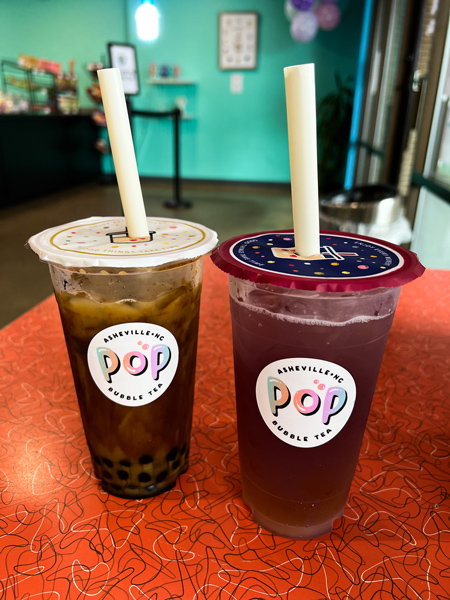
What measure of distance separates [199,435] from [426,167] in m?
2.64

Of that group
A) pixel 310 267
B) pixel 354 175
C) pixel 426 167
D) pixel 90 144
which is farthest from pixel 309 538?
pixel 90 144

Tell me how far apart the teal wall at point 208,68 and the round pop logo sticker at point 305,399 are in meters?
6.08

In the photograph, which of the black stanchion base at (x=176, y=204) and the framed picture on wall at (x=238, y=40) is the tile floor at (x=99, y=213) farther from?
the framed picture on wall at (x=238, y=40)

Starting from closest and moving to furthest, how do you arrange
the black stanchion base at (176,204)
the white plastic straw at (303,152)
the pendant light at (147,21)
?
1. the white plastic straw at (303,152)
2. the black stanchion base at (176,204)
3. the pendant light at (147,21)

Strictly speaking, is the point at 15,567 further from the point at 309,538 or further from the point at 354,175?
the point at 354,175

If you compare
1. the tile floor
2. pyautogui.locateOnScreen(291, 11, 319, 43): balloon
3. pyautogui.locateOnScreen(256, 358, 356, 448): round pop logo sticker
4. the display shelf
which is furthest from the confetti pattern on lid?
the display shelf

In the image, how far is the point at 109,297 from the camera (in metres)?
0.59

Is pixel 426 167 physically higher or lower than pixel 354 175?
higher

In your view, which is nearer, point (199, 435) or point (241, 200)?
point (199, 435)

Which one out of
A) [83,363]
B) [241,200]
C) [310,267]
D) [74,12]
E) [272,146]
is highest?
[74,12]

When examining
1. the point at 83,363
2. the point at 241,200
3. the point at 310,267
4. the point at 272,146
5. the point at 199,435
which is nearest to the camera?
the point at 310,267

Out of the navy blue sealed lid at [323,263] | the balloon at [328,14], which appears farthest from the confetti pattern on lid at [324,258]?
the balloon at [328,14]

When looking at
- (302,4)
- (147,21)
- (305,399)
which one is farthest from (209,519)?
(147,21)

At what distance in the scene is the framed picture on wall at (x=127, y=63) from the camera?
566 centimetres
